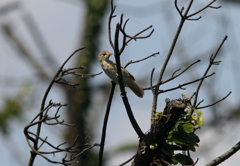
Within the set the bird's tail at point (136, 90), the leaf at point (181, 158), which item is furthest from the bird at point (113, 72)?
the leaf at point (181, 158)

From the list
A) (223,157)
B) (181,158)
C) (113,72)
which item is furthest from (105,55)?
(223,157)

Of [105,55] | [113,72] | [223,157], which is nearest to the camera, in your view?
[223,157]

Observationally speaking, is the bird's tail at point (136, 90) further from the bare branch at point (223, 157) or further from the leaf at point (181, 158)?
the bare branch at point (223, 157)

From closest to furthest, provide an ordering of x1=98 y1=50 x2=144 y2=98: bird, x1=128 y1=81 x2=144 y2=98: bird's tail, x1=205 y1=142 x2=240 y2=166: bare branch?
x1=205 y1=142 x2=240 y2=166: bare branch, x1=98 y1=50 x2=144 y2=98: bird, x1=128 y1=81 x2=144 y2=98: bird's tail

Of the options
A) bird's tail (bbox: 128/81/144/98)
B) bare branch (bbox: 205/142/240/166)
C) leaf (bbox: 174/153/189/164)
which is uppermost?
bird's tail (bbox: 128/81/144/98)

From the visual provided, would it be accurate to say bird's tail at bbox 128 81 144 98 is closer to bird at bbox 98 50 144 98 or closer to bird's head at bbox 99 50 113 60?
bird at bbox 98 50 144 98

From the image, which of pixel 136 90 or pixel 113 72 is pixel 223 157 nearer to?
pixel 113 72

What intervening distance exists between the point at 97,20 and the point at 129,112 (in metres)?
12.6

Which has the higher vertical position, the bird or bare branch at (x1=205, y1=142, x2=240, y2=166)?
the bird

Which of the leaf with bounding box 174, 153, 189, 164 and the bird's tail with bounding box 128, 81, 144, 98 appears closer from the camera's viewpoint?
the leaf with bounding box 174, 153, 189, 164

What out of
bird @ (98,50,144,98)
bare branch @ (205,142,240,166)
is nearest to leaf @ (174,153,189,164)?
bare branch @ (205,142,240,166)

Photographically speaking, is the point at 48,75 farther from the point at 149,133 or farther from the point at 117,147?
the point at 149,133

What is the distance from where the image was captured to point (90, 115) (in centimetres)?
1532

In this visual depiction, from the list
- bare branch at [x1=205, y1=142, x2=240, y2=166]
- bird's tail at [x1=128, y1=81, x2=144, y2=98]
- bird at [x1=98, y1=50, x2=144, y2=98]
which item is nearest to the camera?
bare branch at [x1=205, y1=142, x2=240, y2=166]
